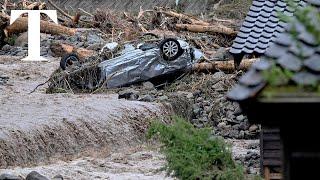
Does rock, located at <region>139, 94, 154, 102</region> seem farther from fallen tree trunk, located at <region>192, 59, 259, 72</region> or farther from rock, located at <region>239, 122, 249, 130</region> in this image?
rock, located at <region>239, 122, 249, 130</region>

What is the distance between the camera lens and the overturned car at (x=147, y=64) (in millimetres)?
22984

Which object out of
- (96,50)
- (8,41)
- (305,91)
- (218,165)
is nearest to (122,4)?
(8,41)

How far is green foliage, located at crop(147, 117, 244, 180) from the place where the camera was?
1053 centimetres

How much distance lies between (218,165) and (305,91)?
6.29 meters

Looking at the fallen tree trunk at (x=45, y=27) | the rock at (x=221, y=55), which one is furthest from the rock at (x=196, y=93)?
the fallen tree trunk at (x=45, y=27)

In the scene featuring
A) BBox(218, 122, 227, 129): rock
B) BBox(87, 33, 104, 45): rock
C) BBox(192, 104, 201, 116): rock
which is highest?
BBox(87, 33, 104, 45): rock

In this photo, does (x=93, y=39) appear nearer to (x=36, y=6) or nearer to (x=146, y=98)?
(x=36, y=6)

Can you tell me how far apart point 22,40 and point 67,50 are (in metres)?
3.25

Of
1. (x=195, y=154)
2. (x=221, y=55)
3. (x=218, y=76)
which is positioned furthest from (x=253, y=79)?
(x=221, y=55)

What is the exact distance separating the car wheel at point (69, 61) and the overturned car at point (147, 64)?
130 centimetres

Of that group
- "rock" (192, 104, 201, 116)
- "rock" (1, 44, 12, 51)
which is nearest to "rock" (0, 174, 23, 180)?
"rock" (192, 104, 201, 116)

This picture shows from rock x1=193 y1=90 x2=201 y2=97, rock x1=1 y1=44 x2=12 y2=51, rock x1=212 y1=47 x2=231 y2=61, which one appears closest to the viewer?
rock x1=193 y1=90 x2=201 y2=97

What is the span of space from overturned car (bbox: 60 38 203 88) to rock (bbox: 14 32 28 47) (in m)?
7.85

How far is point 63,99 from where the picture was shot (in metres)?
21.3
